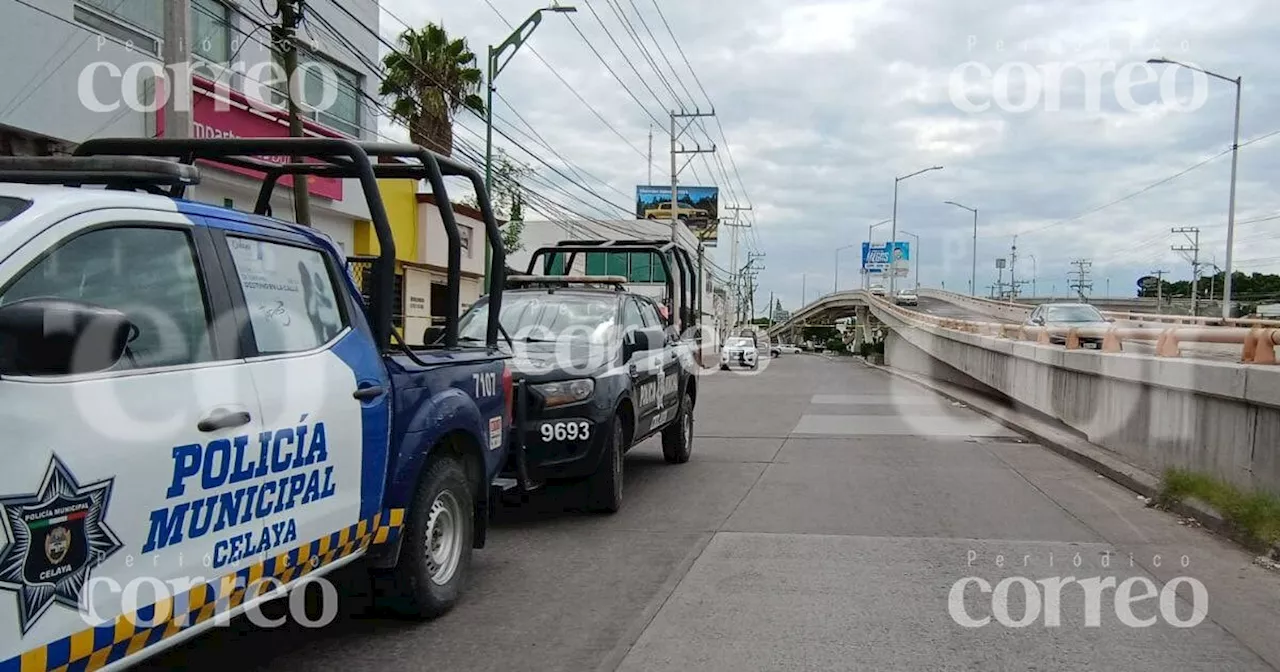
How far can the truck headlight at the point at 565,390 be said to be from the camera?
25.4ft

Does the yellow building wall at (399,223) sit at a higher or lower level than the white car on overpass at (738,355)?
higher

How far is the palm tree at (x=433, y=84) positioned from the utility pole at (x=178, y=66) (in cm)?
1366

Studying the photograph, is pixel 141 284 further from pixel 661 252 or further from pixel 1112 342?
pixel 1112 342

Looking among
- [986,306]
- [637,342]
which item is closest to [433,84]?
[637,342]

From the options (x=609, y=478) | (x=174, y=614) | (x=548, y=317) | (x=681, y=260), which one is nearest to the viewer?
(x=174, y=614)

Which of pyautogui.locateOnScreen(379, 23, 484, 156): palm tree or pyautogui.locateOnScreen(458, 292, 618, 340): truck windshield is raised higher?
pyautogui.locateOnScreen(379, 23, 484, 156): palm tree

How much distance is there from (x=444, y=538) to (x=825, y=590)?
2.35m

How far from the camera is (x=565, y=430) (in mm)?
7727

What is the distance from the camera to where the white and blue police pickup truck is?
9.27 feet

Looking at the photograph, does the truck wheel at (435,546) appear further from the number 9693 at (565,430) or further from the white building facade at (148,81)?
the white building facade at (148,81)

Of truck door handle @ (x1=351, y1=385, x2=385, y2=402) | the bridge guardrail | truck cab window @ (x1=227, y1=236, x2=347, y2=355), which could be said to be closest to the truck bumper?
truck door handle @ (x1=351, y1=385, x2=385, y2=402)

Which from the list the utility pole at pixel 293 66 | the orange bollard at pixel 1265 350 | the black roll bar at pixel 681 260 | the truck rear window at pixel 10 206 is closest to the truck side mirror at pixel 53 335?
the truck rear window at pixel 10 206

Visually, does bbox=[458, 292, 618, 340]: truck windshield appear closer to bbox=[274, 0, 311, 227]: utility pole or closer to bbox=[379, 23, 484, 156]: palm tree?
bbox=[274, 0, 311, 227]: utility pole

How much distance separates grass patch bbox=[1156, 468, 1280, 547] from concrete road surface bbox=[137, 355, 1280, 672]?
0.24 m
